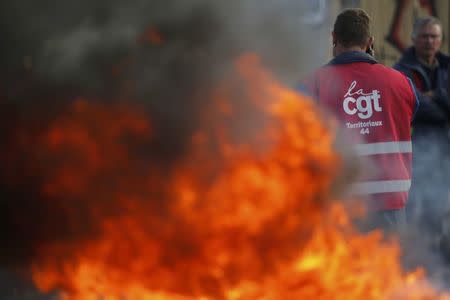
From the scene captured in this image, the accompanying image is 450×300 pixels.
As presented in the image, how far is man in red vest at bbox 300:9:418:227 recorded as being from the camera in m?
5.54

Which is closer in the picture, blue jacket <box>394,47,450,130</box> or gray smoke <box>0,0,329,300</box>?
gray smoke <box>0,0,329,300</box>

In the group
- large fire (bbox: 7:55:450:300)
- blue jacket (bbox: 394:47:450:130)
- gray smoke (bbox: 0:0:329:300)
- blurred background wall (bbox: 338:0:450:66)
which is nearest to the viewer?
large fire (bbox: 7:55:450:300)

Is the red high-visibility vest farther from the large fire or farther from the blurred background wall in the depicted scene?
the blurred background wall

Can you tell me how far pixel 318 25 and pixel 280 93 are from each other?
767 mm

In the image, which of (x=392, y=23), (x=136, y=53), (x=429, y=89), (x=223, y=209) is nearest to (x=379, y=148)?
(x=223, y=209)

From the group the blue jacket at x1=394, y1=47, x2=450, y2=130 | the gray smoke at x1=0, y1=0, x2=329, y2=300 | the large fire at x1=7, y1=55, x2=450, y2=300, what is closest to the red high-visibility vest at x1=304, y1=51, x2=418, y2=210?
the large fire at x1=7, y1=55, x2=450, y2=300

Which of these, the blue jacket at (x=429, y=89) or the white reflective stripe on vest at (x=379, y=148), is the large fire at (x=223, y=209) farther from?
the blue jacket at (x=429, y=89)

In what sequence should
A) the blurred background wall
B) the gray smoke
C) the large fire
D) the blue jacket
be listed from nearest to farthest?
the large fire, the gray smoke, the blue jacket, the blurred background wall

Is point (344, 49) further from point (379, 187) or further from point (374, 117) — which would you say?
point (379, 187)

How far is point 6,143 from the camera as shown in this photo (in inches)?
238

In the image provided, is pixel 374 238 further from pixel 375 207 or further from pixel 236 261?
pixel 236 261

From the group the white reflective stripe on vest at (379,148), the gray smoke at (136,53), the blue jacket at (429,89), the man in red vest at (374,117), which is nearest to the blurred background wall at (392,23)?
the blue jacket at (429,89)

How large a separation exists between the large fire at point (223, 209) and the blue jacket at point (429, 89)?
1.62 metres

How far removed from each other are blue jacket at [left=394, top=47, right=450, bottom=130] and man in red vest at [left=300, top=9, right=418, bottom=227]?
4.52 feet
